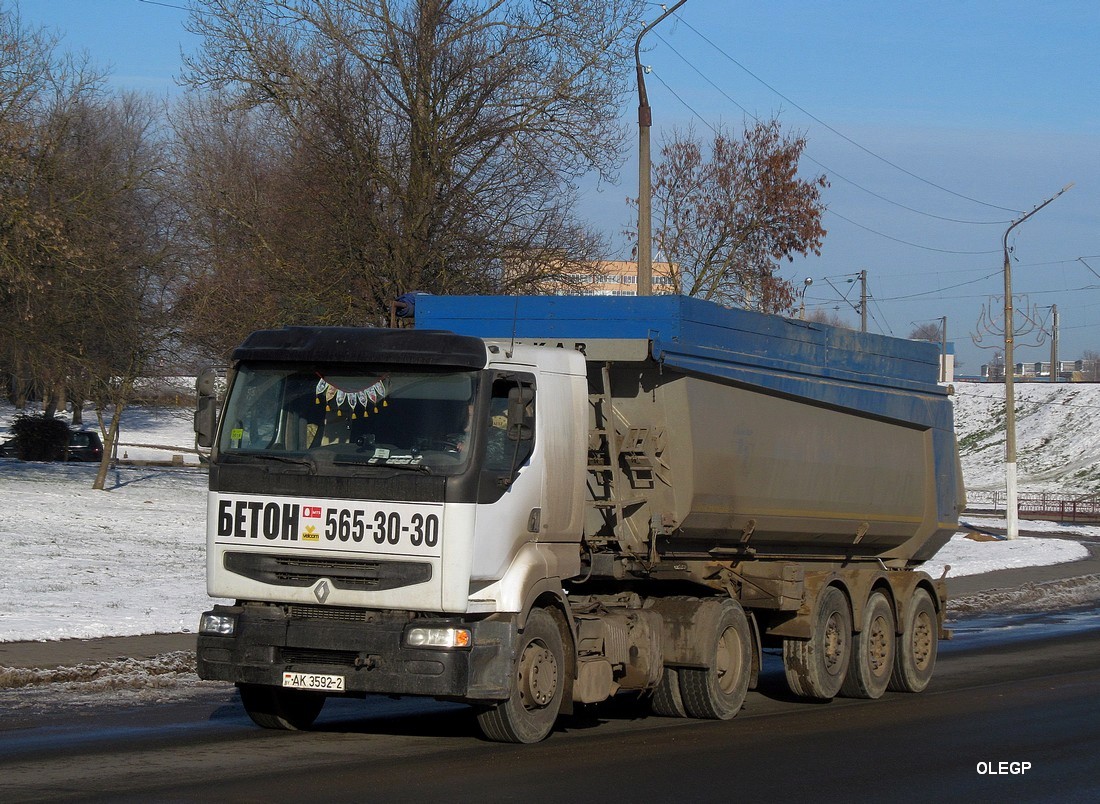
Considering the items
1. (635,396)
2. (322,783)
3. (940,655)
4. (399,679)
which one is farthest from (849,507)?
(322,783)

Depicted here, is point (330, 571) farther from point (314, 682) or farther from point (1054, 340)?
point (1054, 340)

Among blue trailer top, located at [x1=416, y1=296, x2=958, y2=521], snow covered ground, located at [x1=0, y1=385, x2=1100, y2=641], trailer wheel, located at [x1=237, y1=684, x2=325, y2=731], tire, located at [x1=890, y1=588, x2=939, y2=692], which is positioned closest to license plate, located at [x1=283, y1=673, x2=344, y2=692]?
trailer wheel, located at [x1=237, y1=684, x2=325, y2=731]

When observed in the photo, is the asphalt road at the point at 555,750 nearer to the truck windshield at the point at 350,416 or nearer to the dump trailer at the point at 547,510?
the dump trailer at the point at 547,510

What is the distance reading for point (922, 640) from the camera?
46.5 feet

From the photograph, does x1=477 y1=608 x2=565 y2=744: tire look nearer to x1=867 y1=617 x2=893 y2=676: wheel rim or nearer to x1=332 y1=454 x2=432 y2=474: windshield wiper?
x1=332 y1=454 x2=432 y2=474: windshield wiper

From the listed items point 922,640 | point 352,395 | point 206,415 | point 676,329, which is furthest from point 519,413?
point 922,640

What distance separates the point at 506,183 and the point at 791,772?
1678cm

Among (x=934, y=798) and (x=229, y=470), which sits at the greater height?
(x=229, y=470)

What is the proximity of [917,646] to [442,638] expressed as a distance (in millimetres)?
7274

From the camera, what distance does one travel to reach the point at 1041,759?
30.7 ft

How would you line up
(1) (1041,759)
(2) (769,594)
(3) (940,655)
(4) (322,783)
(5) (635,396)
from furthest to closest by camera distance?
(3) (940,655)
(2) (769,594)
(5) (635,396)
(1) (1041,759)
(4) (322,783)

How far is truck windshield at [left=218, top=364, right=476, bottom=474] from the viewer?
866cm

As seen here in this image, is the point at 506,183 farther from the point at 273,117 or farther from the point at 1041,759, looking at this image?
the point at 1041,759

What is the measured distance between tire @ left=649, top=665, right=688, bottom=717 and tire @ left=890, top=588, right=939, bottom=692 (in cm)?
352
